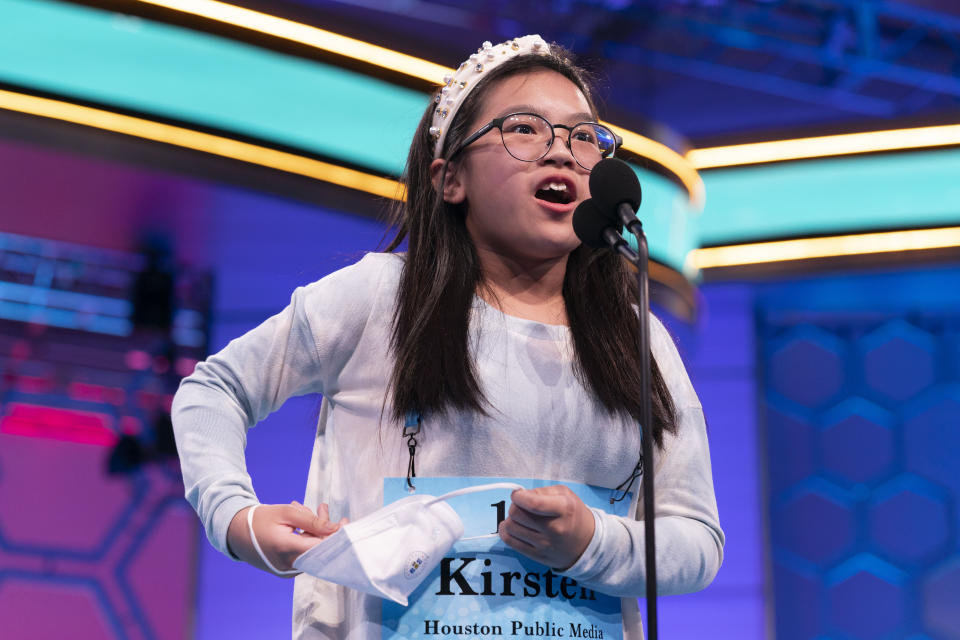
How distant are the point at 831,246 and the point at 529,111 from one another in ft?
6.89

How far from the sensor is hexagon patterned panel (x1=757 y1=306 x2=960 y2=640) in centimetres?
379

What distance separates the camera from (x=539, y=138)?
1436mm

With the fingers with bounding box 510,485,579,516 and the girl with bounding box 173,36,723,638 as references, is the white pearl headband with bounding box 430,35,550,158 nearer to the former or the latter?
the girl with bounding box 173,36,723,638

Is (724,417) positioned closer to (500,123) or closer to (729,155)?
(729,155)

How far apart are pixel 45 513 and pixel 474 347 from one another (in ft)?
6.57

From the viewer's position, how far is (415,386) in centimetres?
130

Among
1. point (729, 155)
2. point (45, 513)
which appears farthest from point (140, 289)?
point (729, 155)

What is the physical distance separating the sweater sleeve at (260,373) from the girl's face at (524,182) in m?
0.18

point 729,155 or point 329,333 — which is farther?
point 729,155

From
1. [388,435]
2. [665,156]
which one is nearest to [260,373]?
[388,435]

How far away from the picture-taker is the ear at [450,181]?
4.98ft

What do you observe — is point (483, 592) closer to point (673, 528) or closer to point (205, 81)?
point (673, 528)

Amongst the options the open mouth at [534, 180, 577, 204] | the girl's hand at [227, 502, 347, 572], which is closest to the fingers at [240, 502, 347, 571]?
the girl's hand at [227, 502, 347, 572]

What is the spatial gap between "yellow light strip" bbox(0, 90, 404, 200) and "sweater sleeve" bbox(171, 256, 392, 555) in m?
0.55
